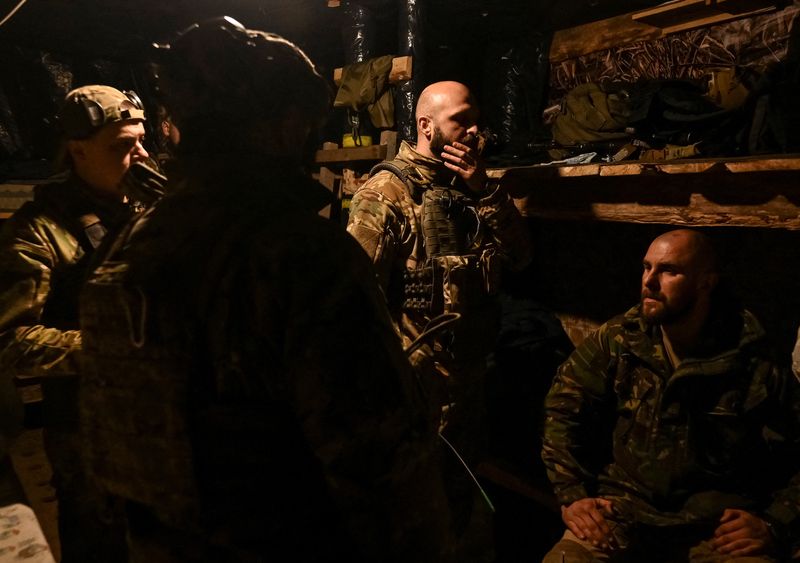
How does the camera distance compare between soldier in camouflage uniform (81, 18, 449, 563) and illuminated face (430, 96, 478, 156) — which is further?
illuminated face (430, 96, 478, 156)

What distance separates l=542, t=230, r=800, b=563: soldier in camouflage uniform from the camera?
2.54 metres

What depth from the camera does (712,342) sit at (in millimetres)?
2654

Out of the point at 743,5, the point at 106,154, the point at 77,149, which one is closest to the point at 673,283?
the point at 743,5

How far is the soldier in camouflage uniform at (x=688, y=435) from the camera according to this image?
2.54 meters

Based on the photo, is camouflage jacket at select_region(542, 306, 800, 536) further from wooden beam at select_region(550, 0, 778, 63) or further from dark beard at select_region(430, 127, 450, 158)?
wooden beam at select_region(550, 0, 778, 63)

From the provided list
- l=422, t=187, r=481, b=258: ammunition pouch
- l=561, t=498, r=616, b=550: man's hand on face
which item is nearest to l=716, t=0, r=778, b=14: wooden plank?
l=422, t=187, r=481, b=258: ammunition pouch

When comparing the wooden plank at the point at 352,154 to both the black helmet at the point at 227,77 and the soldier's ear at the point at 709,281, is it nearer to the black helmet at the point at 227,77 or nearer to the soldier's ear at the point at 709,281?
the soldier's ear at the point at 709,281

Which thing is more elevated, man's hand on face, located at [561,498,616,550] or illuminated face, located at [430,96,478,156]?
illuminated face, located at [430,96,478,156]

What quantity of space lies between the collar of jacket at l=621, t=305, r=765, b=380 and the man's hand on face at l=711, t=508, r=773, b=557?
627 millimetres

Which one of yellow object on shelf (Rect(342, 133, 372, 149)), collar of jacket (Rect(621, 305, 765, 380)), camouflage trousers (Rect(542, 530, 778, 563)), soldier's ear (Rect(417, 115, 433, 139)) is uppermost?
yellow object on shelf (Rect(342, 133, 372, 149))

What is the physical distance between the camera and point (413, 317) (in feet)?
10.1

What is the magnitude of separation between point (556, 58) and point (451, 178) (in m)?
1.98

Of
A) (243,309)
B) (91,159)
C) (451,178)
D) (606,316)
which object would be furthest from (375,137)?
(243,309)

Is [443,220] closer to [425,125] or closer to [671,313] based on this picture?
[425,125]
